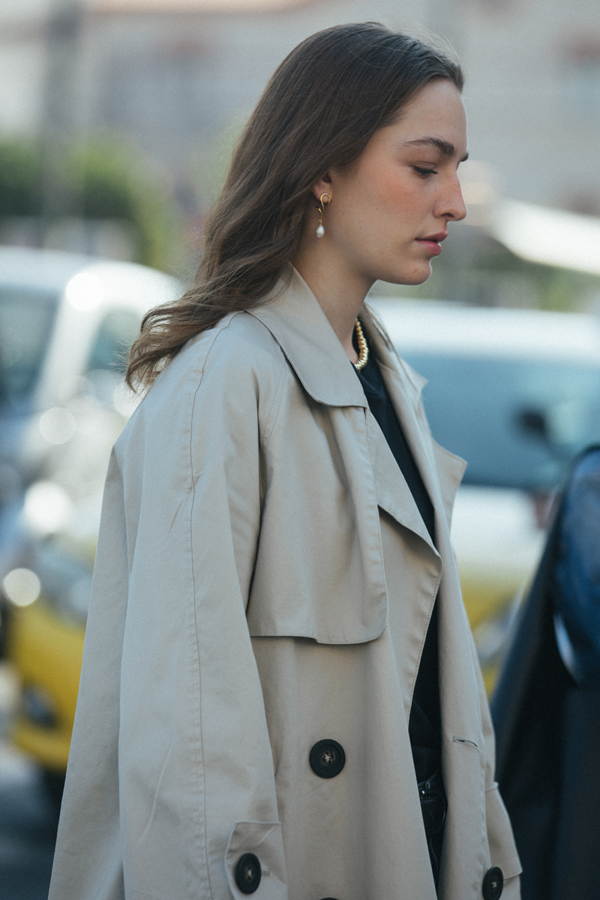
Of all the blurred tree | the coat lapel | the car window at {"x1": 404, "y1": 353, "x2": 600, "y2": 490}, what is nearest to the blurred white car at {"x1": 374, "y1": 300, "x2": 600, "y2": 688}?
the car window at {"x1": 404, "y1": 353, "x2": 600, "y2": 490}

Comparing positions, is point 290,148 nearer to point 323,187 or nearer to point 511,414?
point 323,187

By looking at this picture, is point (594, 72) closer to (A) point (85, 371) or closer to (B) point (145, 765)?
(A) point (85, 371)

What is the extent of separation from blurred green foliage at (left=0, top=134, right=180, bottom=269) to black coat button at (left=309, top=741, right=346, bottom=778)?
2424cm

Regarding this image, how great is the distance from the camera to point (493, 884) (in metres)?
1.76

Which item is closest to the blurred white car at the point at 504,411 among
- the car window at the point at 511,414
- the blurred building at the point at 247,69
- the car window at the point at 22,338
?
the car window at the point at 511,414

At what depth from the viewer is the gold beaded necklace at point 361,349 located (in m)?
1.93

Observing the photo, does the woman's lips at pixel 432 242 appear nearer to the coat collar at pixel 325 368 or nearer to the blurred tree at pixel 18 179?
the coat collar at pixel 325 368

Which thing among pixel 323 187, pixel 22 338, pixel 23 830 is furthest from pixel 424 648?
pixel 22 338

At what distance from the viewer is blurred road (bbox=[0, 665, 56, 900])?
3406 millimetres

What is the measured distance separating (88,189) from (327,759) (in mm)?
25980

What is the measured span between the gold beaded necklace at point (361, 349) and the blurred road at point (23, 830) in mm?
2236

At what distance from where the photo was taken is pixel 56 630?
369 centimetres

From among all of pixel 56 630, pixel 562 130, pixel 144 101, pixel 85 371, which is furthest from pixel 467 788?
pixel 144 101

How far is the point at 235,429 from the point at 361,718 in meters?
0.47
